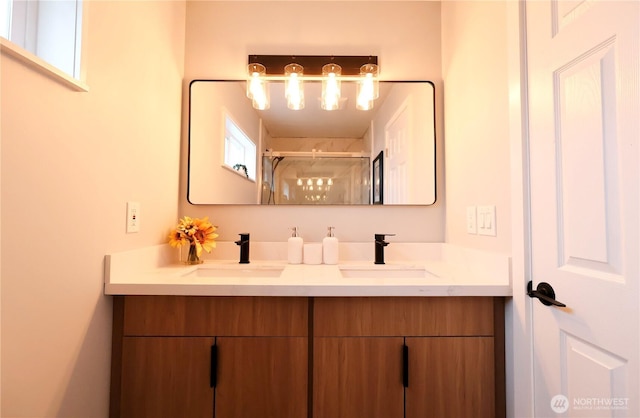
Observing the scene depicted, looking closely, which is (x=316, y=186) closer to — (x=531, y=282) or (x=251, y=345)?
(x=251, y=345)

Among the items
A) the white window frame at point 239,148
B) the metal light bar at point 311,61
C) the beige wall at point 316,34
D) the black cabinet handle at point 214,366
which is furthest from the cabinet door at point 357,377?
the metal light bar at point 311,61

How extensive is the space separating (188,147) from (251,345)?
1.07 metres

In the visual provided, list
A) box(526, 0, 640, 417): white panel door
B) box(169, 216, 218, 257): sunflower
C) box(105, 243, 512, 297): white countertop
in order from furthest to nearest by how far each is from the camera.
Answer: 1. box(169, 216, 218, 257): sunflower
2. box(105, 243, 512, 297): white countertop
3. box(526, 0, 640, 417): white panel door

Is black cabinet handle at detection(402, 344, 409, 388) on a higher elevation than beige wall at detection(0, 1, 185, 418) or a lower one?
lower

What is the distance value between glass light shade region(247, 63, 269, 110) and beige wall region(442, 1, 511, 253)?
3.17ft

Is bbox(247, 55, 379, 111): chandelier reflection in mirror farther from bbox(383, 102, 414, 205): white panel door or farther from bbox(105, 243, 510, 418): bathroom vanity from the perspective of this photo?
bbox(105, 243, 510, 418): bathroom vanity

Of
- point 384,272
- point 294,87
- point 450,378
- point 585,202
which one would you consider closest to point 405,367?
point 450,378

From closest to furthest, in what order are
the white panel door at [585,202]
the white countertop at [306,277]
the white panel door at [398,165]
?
the white panel door at [585,202]
the white countertop at [306,277]
the white panel door at [398,165]

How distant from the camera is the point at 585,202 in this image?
2.23 feet

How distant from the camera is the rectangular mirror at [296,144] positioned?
147 centimetres

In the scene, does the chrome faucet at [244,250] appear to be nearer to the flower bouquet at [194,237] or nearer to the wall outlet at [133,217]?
the flower bouquet at [194,237]

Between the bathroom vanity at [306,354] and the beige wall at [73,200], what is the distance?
11 cm

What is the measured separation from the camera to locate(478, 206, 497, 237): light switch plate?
101 cm

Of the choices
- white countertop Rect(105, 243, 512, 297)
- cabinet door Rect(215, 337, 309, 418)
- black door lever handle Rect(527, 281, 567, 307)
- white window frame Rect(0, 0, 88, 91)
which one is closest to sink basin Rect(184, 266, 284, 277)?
white countertop Rect(105, 243, 512, 297)
